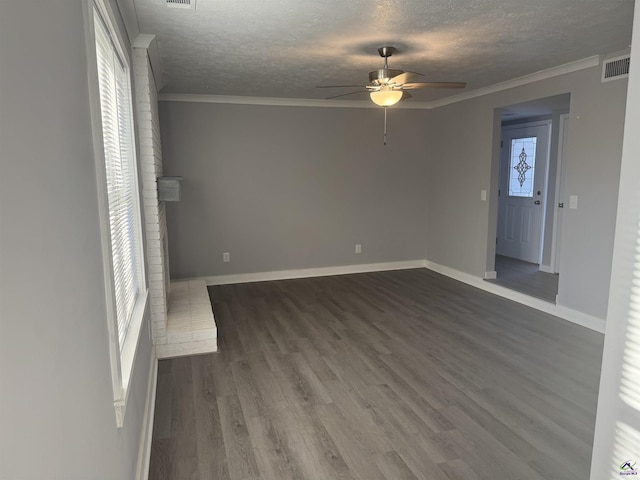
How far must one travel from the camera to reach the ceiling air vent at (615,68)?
3680mm

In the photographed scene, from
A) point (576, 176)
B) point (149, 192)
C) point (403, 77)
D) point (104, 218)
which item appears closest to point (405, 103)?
point (576, 176)

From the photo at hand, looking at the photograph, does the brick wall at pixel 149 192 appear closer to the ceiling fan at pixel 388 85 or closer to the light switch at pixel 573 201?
the ceiling fan at pixel 388 85

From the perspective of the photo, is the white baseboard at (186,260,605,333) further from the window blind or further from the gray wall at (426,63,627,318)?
the window blind

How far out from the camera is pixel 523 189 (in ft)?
23.1

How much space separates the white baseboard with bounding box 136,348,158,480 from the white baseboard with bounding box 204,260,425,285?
267 cm

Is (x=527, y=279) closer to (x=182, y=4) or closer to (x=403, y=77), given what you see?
(x=403, y=77)

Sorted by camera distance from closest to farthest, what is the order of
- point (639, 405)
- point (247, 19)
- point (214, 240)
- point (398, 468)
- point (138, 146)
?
point (639, 405)
point (398, 468)
point (247, 19)
point (138, 146)
point (214, 240)

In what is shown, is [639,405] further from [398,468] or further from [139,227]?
[139,227]

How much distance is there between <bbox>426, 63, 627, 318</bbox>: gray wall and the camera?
12.8 ft

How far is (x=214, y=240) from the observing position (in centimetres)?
575

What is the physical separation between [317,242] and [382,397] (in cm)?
A: 353

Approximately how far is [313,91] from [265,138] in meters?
0.95

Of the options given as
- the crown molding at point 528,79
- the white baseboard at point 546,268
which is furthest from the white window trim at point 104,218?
the white baseboard at point 546,268

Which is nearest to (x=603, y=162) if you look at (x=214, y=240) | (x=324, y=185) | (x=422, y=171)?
(x=422, y=171)
